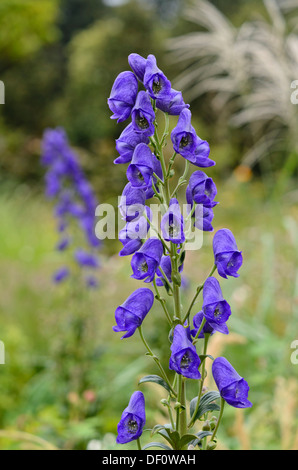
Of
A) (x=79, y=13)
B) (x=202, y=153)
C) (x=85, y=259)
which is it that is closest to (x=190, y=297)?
(x=85, y=259)

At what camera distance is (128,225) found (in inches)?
52.4

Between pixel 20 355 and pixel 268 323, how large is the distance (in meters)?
2.14

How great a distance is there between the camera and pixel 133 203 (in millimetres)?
1324

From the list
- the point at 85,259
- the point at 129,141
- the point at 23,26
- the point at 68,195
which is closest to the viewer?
the point at 129,141

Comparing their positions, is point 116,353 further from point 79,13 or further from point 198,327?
point 79,13

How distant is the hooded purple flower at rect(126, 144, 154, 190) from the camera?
4.11ft

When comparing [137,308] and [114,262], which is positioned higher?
[114,262]

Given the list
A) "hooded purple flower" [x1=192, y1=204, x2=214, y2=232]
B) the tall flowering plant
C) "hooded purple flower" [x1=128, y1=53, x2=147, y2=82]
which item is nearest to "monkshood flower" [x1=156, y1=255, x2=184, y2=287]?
the tall flowering plant

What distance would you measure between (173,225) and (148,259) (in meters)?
0.10

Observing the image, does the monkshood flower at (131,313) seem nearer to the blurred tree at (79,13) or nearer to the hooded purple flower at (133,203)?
the hooded purple flower at (133,203)

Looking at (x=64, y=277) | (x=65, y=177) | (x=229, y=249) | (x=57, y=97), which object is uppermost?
(x=57, y=97)
